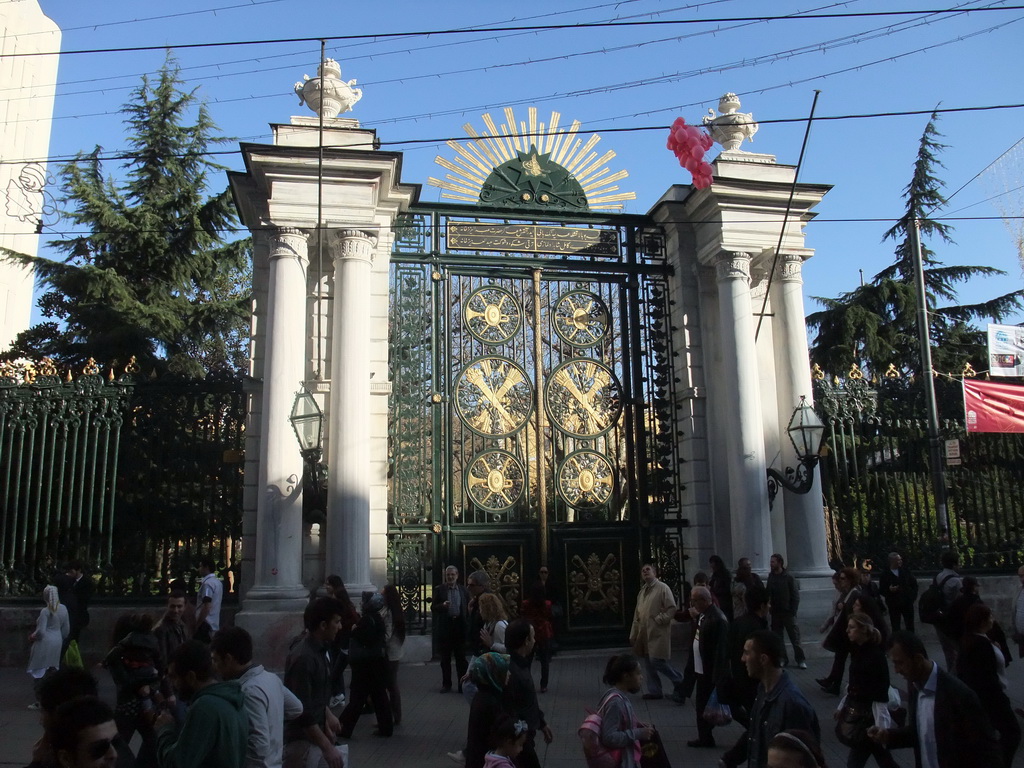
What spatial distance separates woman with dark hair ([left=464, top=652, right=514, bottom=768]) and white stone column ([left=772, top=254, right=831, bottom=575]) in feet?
29.8

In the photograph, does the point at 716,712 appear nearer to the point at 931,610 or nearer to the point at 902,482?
the point at 931,610

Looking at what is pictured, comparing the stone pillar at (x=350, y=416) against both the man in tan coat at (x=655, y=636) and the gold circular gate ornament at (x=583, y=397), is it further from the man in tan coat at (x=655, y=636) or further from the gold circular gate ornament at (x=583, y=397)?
the man in tan coat at (x=655, y=636)

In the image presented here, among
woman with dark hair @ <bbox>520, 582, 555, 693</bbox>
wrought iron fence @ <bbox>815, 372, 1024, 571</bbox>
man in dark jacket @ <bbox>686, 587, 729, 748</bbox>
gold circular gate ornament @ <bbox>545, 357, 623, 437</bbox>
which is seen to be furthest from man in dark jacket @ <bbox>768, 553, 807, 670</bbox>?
gold circular gate ornament @ <bbox>545, 357, 623, 437</bbox>

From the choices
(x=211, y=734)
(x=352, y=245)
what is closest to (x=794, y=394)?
(x=352, y=245)

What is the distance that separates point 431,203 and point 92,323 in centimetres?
1151

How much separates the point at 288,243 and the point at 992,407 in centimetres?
1146

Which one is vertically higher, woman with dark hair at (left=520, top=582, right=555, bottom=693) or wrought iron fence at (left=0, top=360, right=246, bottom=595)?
wrought iron fence at (left=0, top=360, right=246, bottom=595)

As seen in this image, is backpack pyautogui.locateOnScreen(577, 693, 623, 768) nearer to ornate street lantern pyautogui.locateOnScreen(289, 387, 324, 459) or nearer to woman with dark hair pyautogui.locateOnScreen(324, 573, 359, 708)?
woman with dark hair pyautogui.locateOnScreen(324, 573, 359, 708)

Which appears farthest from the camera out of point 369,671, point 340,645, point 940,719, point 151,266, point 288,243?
point 151,266

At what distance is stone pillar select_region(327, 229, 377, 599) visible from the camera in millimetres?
11078

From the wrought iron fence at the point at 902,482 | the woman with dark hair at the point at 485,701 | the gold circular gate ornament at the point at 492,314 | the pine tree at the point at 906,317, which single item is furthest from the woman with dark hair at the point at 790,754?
the pine tree at the point at 906,317

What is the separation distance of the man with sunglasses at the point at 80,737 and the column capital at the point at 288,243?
9.35 metres

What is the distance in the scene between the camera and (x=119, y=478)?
13.0 meters

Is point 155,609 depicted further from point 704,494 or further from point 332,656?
point 704,494
